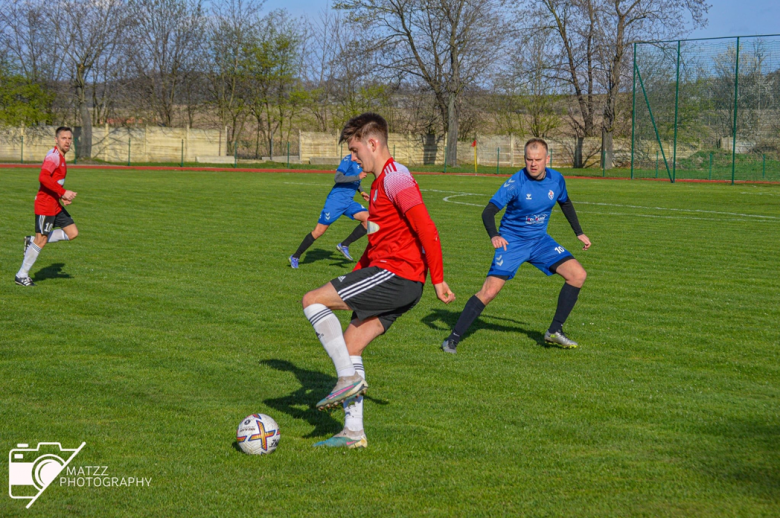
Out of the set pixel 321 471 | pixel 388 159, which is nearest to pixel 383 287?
pixel 388 159

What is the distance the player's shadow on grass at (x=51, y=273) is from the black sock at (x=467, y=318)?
19.5 ft

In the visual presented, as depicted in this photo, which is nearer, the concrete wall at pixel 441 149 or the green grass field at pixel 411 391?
the green grass field at pixel 411 391

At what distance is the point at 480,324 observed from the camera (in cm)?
796

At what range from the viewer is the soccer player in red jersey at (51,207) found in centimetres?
963

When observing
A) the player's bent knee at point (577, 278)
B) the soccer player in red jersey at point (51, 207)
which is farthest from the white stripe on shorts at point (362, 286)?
the soccer player in red jersey at point (51, 207)

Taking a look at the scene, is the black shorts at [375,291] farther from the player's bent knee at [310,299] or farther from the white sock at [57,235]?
the white sock at [57,235]

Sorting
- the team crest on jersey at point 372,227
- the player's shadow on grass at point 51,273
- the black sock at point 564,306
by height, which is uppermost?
the team crest on jersey at point 372,227

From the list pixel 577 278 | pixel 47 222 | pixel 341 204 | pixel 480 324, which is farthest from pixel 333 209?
pixel 577 278

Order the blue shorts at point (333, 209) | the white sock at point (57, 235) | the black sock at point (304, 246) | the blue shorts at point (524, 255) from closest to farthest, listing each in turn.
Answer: the blue shorts at point (524, 255) < the white sock at point (57, 235) < the black sock at point (304, 246) < the blue shorts at point (333, 209)

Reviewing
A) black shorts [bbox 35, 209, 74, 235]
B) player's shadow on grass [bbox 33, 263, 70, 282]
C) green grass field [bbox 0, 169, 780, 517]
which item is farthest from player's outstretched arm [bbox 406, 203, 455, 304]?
player's shadow on grass [bbox 33, 263, 70, 282]

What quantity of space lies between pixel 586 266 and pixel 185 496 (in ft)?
29.2

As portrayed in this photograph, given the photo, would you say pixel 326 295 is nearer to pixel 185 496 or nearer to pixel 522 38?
pixel 185 496

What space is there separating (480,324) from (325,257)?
5.32 meters

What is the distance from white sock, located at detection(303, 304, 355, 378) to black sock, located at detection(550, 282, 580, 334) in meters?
3.16
